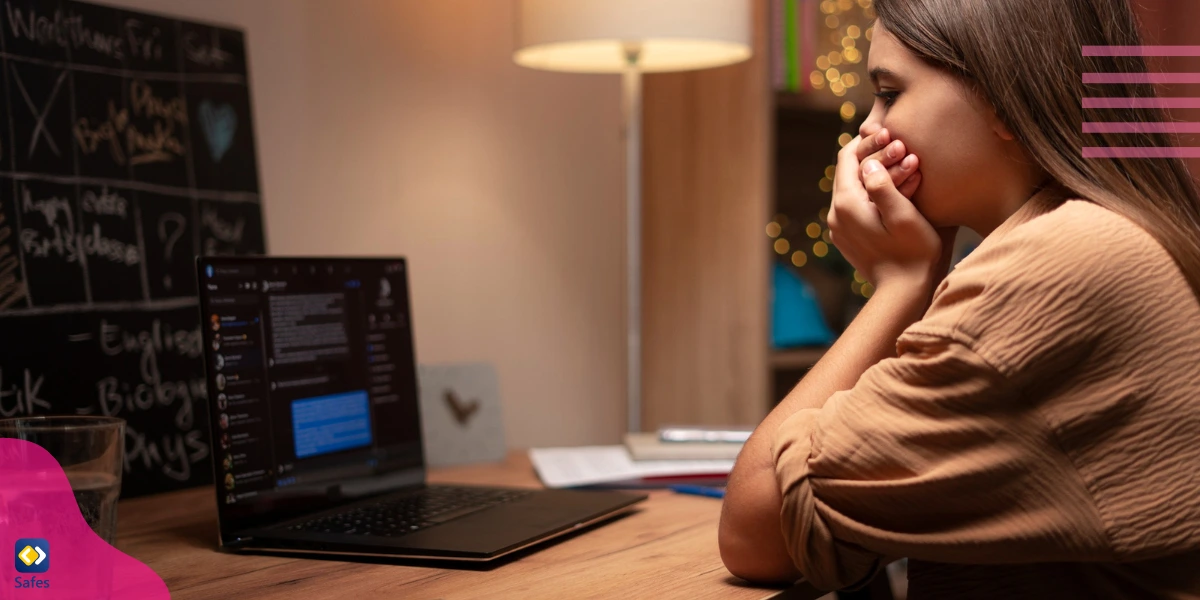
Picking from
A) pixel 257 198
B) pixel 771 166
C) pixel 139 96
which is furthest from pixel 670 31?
pixel 139 96

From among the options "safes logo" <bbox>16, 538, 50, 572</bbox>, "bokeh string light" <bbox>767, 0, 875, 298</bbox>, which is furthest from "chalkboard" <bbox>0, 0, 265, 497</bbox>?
"bokeh string light" <bbox>767, 0, 875, 298</bbox>

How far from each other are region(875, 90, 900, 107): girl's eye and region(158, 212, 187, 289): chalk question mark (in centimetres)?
91

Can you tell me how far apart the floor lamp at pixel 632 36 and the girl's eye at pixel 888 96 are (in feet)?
2.49

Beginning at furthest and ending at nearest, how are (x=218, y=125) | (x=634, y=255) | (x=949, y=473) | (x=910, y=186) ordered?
(x=634, y=255) → (x=218, y=125) → (x=910, y=186) → (x=949, y=473)

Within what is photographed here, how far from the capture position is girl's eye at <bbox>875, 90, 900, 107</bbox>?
1.05 metres

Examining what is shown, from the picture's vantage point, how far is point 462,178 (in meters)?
1.95

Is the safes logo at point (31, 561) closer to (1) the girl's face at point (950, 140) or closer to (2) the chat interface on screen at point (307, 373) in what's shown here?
(2) the chat interface on screen at point (307, 373)

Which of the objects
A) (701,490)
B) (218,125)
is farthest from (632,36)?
(701,490)

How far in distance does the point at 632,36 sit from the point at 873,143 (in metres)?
0.77

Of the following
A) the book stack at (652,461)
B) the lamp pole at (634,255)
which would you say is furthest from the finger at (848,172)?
the lamp pole at (634,255)

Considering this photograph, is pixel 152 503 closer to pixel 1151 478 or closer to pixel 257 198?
pixel 257 198

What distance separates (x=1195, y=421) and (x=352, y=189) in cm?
127

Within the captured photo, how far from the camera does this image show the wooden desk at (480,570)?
36.7 inches
